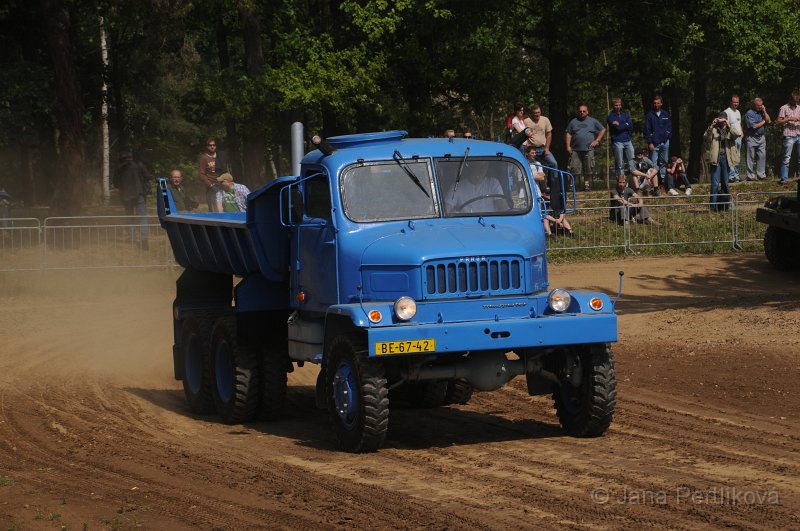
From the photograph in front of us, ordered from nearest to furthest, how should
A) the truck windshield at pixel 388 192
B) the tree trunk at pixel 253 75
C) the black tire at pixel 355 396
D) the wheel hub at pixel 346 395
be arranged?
the black tire at pixel 355 396 < the wheel hub at pixel 346 395 < the truck windshield at pixel 388 192 < the tree trunk at pixel 253 75

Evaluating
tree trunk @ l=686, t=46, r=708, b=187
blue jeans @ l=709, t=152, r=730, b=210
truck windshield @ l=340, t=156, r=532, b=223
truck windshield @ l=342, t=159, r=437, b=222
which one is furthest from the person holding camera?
truck windshield @ l=342, t=159, r=437, b=222

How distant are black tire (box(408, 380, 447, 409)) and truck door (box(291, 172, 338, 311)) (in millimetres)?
2057

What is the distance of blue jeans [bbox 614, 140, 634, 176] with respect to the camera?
28.8m

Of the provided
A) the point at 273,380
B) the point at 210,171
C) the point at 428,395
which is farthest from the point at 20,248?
the point at 428,395

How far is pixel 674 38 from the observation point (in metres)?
37.2

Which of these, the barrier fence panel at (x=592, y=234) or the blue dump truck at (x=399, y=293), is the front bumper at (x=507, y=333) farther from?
the barrier fence panel at (x=592, y=234)

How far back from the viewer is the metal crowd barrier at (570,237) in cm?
2481

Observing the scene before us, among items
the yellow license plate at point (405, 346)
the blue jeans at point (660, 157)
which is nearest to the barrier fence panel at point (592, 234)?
the blue jeans at point (660, 157)

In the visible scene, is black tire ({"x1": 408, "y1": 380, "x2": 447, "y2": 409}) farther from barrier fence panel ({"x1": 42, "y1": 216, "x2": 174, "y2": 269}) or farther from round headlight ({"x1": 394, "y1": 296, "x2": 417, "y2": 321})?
barrier fence panel ({"x1": 42, "y1": 216, "x2": 174, "y2": 269})

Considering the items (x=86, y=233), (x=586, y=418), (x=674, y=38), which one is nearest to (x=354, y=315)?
(x=586, y=418)

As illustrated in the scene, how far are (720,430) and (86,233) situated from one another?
16258mm

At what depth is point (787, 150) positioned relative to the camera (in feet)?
98.6

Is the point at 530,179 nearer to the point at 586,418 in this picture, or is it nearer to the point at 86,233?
the point at 586,418

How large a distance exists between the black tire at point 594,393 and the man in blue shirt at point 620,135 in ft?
58.1
